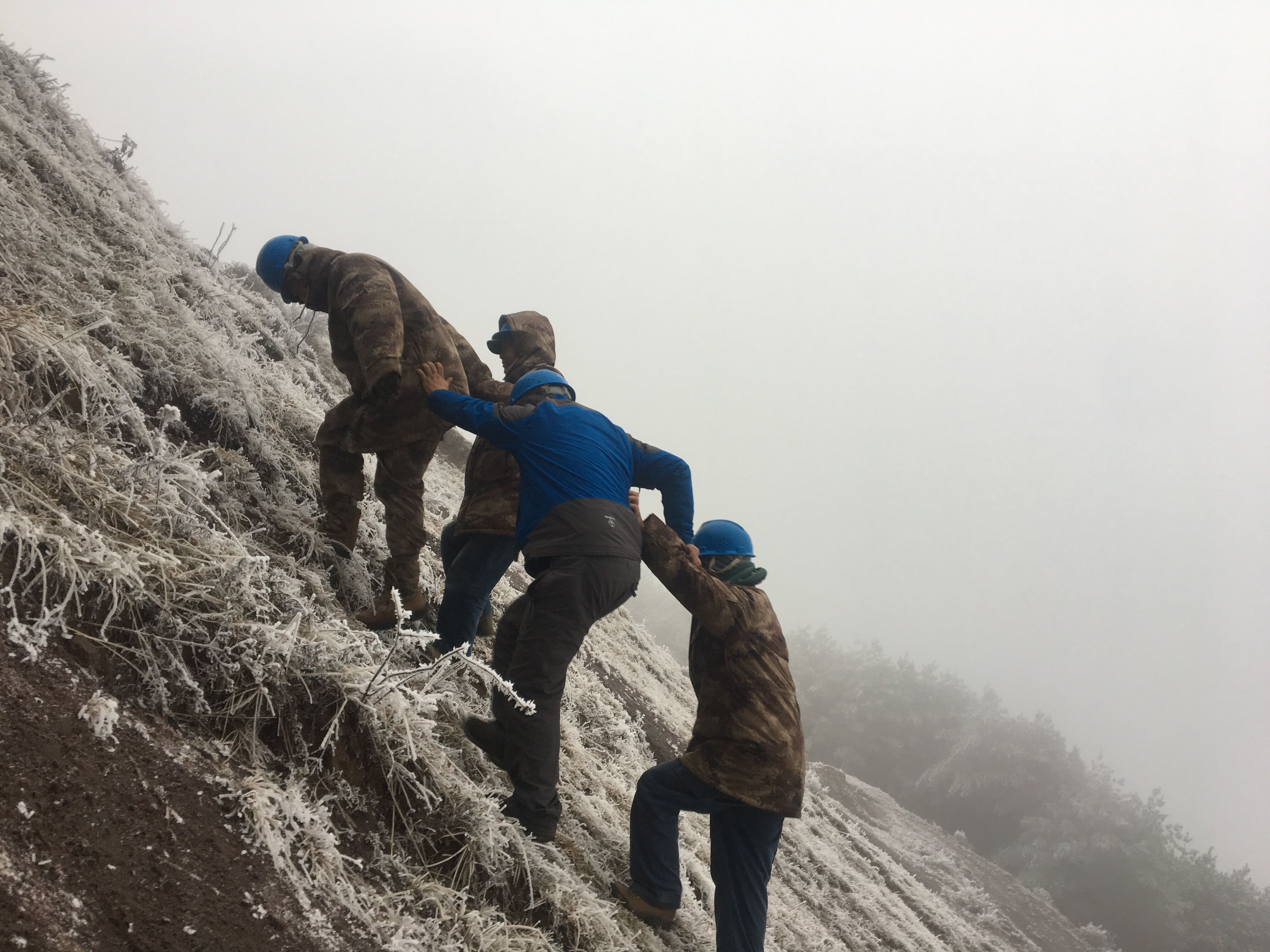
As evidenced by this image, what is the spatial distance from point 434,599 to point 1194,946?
2336cm

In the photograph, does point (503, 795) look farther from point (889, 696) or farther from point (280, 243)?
point (889, 696)

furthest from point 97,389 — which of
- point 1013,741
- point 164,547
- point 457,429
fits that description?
point 1013,741

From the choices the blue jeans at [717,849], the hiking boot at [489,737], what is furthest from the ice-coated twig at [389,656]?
the blue jeans at [717,849]

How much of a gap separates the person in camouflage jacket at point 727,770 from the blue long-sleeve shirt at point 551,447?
395 mm

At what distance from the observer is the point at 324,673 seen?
2.67 metres

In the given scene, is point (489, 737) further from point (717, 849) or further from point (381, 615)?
point (717, 849)

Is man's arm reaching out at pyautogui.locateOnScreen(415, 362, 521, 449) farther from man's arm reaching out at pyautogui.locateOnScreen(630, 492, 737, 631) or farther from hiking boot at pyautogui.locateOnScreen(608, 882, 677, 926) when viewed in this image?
hiking boot at pyautogui.locateOnScreen(608, 882, 677, 926)

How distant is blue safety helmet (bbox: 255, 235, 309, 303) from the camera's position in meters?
4.23

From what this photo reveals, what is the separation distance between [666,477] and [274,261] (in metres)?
2.70

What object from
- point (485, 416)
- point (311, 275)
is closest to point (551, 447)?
point (485, 416)

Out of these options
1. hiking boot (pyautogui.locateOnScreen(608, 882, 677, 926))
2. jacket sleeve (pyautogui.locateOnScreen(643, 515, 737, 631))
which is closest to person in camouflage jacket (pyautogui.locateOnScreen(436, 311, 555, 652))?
jacket sleeve (pyautogui.locateOnScreen(643, 515, 737, 631))

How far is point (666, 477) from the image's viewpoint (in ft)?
12.9

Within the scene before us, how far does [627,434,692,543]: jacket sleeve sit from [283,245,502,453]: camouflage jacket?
106 centimetres

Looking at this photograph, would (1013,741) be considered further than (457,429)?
Yes
